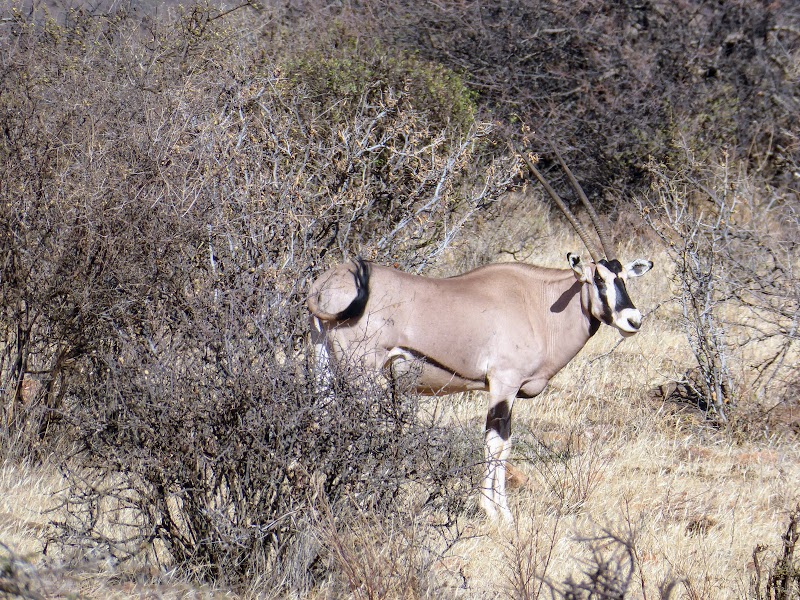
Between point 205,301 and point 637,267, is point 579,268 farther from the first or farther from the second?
point 205,301

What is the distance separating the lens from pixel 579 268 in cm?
678

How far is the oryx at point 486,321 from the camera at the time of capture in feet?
20.5

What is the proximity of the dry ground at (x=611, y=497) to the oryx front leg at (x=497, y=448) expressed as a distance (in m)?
0.12

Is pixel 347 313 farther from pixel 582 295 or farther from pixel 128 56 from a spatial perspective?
pixel 128 56

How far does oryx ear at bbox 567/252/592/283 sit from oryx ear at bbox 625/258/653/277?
26 centimetres

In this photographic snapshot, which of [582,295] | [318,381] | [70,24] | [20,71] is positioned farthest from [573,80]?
[318,381]

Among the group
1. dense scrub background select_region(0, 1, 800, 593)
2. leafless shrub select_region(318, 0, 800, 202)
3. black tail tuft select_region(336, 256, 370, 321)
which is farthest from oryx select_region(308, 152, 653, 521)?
leafless shrub select_region(318, 0, 800, 202)

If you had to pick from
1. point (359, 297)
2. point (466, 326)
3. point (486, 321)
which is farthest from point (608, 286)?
point (359, 297)

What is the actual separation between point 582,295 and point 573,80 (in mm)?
8805

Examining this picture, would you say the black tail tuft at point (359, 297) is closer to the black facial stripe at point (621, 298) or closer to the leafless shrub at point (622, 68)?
the black facial stripe at point (621, 298)

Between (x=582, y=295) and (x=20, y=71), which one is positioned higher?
(x=20, y=71)

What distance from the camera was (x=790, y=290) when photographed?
28.1ft

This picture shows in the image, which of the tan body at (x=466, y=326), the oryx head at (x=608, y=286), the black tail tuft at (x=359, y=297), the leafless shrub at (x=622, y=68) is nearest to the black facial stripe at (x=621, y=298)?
the oryx head at (x=608, y=286)

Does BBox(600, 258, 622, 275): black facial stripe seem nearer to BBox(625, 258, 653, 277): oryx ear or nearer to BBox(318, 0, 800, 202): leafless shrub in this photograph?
BBox(625, 258, 653, 277): oryx ear
